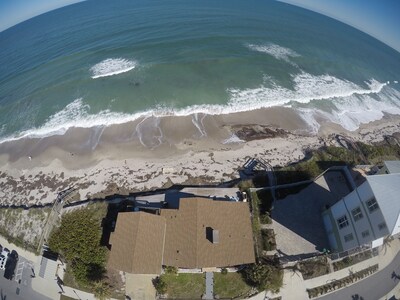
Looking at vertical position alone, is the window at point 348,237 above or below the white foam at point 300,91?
below

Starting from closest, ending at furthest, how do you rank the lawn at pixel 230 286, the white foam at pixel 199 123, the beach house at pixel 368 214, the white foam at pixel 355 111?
the beach house at pixel 368 214
the lawn at pixel 230 286
the white foam at pixel 199 123
the white foam at pixel 355 111

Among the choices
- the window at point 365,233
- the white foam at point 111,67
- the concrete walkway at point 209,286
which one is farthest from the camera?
the white foam at point 111,67

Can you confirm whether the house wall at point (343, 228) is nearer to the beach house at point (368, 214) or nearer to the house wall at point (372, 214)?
the beach house at point (368, 214)

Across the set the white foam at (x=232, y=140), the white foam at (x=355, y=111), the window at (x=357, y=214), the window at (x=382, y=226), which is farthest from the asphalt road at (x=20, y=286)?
the white foam at (x=355, y=111)

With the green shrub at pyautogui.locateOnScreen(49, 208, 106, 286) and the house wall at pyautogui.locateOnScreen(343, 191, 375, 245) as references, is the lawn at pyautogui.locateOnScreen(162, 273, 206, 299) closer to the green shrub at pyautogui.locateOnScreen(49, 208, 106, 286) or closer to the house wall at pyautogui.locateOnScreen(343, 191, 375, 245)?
the green shrub at pyautogui.locateOnScreen(49, 208, 106, 286)

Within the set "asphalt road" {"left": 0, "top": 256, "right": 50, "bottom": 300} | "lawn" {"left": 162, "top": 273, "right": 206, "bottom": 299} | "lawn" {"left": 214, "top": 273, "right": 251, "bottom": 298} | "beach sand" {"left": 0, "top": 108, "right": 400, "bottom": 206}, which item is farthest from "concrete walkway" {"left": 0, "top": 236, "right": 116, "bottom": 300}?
"lawn" {"left": 214, "top": 273, "right": 251, "bottom": 298}

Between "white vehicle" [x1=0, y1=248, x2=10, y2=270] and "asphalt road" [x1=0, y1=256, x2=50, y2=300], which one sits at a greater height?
"white vehicle" [x1=0, y1=248, x2=10, y2=270]

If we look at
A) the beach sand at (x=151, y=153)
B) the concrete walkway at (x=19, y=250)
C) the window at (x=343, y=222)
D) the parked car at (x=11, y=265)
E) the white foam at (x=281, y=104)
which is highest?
the white foam at (x=281, y=104)
